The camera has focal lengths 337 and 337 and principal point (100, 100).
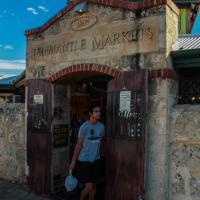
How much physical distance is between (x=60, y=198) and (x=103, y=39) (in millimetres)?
3170

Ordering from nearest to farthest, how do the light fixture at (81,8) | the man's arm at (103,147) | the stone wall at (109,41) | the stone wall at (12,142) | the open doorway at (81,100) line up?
the stone wall at (109,41) → the man's arm at (103,147) → the light fixture at (81,8) → the open doorway at (81,100) → the stone wall at (12,142)

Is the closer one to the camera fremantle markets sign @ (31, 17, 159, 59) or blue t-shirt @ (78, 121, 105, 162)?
fremantle markets sign @ (31, 17, 159, 59)

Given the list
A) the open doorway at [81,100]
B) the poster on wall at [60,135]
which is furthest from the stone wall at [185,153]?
the poster on wall at [60,135]

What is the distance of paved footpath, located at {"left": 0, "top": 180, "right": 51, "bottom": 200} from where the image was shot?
22.1 feet

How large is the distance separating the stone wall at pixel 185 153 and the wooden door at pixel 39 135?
2669mm

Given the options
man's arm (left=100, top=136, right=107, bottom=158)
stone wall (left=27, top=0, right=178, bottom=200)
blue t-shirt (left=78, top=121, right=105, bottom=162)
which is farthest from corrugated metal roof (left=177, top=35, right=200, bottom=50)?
man's arm (left=100, top=136, right=107, bottom=158)

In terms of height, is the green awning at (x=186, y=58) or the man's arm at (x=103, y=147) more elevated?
the green awning at (x=186, y=58)

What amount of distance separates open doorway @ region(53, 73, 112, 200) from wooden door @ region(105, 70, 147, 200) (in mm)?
998

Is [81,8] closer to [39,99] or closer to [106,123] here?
[39,99]

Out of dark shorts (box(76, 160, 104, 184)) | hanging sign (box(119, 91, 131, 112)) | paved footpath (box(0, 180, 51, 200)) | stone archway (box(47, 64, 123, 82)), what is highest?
stone archway (box(47, 64, 123, 82))

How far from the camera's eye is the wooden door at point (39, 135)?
22.4 ft

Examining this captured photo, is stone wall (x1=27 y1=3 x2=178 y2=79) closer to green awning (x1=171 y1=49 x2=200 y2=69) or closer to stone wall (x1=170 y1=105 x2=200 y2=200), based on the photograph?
green awning (x1=171 y1=49 x2=200 y2=69)

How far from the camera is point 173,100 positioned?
539cm

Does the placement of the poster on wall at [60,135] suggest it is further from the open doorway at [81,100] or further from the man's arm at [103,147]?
the man's arm at [103,147]
